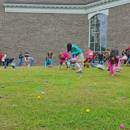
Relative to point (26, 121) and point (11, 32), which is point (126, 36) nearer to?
point (11, 32)

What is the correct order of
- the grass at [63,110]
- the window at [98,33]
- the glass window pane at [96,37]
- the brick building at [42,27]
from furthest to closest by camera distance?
the brick building at [42,27] < the glass window pane at [96,37] < the window at [98,33] < the grass at [63,110]

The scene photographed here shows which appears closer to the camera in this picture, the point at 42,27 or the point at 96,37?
the point at 96,37

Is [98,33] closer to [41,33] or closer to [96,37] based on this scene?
[96,37]

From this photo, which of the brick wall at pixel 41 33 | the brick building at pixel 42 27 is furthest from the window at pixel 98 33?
the brick wall at pixel 41 33

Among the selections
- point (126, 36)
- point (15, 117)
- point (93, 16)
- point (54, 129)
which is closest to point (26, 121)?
point (15, 117)

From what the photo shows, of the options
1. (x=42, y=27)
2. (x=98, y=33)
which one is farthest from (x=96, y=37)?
(x=42, y=27)

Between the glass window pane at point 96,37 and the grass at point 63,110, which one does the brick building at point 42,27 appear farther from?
the grass at point 63,110

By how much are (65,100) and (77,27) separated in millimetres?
24005

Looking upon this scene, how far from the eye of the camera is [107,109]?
186 inches

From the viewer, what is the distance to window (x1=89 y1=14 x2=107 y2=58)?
2641cm

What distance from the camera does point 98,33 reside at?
2727 centimetres

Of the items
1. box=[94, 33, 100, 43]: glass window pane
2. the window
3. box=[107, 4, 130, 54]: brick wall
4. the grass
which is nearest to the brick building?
the window

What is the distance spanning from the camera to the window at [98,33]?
86.6ft

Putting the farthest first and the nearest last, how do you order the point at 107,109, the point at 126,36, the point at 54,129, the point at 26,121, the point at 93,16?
the point at 93,16 → the point at 126,36 → the point at 107,109 → the point at 26,121 → the point at 54,129
